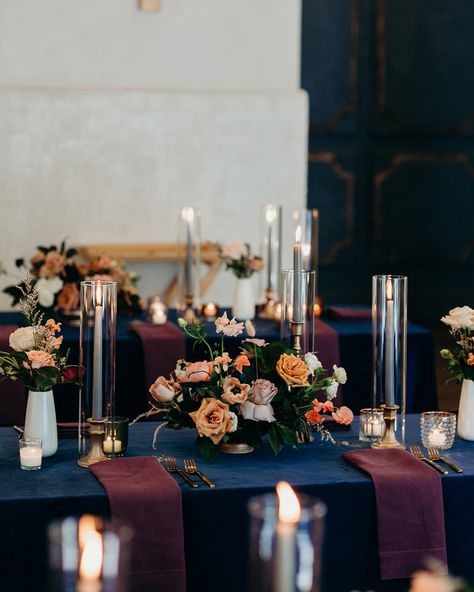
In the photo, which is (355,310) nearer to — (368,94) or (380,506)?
(380,506)

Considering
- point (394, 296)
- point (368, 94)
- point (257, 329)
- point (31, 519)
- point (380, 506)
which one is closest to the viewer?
point (31, 519)

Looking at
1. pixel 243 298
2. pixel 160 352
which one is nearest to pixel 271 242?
pixel 243 298

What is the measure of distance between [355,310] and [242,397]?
2.57 m

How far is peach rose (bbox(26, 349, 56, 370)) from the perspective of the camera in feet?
9.20

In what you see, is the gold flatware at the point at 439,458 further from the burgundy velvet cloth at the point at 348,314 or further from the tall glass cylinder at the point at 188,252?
the tall glass cylinder at the point at 188,252

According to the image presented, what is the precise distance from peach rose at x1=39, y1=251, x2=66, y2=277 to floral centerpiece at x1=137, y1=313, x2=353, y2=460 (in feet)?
6.94

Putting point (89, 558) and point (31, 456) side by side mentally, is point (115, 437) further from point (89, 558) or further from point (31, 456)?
point (89, 558)

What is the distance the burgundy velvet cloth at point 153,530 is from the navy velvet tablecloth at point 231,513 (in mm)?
35

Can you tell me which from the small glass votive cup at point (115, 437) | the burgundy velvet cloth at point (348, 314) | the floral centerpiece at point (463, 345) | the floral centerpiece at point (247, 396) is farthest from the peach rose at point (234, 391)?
the burgundy velvet cloth at point (348, 314)

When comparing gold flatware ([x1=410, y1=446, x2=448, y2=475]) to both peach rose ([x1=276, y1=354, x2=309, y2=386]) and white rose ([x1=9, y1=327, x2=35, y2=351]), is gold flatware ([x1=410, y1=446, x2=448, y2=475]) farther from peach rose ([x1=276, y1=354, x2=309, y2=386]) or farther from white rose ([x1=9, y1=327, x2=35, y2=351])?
white rose ([x1=9, y1=327, x2=35, y2=351])

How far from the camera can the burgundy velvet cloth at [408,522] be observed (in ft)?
8.79

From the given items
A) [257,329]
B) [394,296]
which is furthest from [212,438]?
[257,329]

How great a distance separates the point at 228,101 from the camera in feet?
23.4

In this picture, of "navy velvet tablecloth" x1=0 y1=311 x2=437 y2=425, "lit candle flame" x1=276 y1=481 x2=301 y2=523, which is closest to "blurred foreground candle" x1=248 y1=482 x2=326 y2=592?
A: "lit candle flame" x1=276 y1=481 x2=301 y2=523
